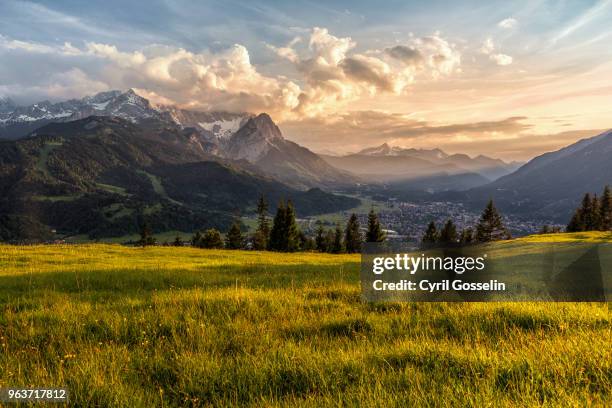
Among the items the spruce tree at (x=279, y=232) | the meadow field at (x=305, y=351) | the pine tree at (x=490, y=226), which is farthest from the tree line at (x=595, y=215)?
the meadow field at (x=305, y=351)

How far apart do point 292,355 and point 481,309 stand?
440cm

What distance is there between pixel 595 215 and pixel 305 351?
101911 mm

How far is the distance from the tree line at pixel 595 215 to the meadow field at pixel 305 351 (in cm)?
9554

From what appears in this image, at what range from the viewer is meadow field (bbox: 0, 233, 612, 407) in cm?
359

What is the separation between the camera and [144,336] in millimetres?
5613

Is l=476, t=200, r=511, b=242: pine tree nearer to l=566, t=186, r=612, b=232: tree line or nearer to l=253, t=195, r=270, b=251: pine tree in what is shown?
l=566, t=186, r=612, b=232: tree line

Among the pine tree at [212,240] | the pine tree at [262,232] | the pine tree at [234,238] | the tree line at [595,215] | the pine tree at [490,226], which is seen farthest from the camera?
the pine tree at [234,238]

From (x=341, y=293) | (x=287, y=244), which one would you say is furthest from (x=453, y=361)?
(x=287, y=244)

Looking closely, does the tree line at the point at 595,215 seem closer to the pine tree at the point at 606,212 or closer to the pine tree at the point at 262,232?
the pine tree at the point at 606,212

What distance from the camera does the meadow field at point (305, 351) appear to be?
3.59 meters

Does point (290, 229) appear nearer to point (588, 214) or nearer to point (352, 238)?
point (352, 238)

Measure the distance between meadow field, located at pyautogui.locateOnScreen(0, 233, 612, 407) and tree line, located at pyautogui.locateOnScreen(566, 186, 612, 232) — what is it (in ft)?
313


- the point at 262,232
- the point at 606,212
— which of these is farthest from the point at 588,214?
the point at 262,232

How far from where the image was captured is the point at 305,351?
181 inches
